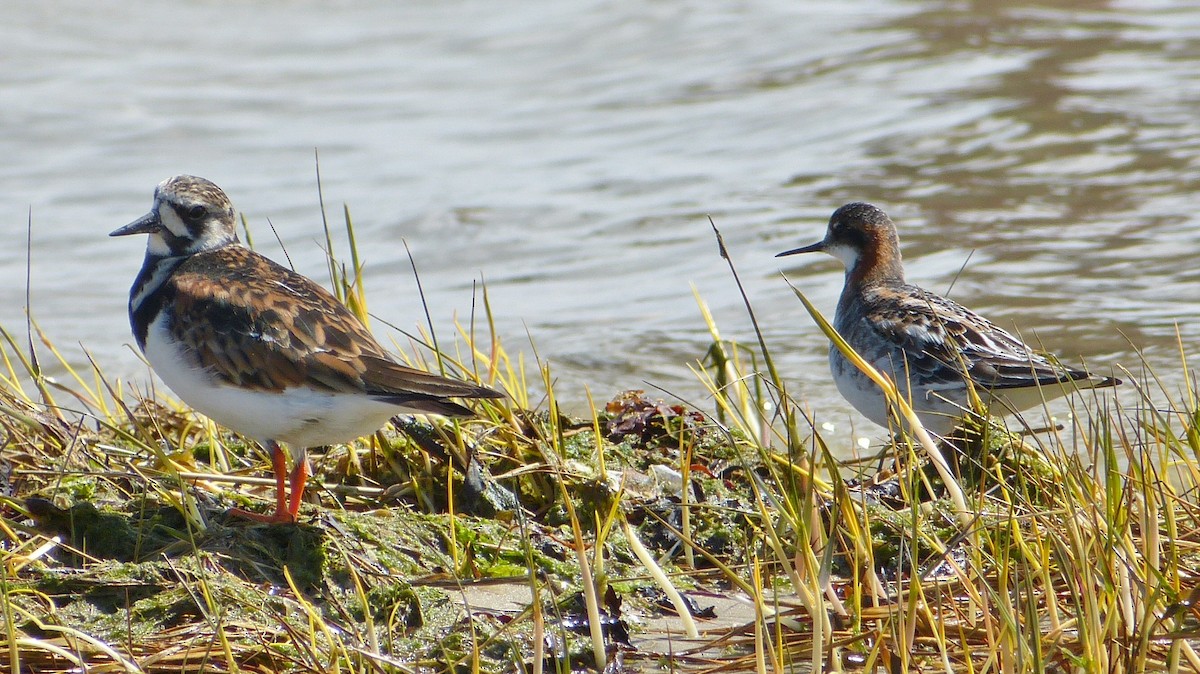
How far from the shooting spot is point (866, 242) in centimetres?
718

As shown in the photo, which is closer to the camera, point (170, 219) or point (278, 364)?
point (278, 364)

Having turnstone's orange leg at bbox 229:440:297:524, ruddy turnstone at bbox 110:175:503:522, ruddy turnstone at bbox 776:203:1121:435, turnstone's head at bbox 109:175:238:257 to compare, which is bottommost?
ruddy turnstone at bbox 776:203:1121:435

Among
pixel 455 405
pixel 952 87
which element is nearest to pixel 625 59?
pixel 952 87

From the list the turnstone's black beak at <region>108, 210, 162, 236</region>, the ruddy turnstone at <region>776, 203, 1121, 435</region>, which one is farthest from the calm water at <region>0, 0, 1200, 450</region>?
the turnstone's black beak at <region>108, 210, 162, 236</region>

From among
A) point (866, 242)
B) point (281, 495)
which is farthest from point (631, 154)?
point (281, 495)

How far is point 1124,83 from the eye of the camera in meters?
13.6

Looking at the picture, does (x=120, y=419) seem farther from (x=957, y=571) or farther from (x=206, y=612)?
(x=957, y=571)

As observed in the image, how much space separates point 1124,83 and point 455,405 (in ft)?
36.5

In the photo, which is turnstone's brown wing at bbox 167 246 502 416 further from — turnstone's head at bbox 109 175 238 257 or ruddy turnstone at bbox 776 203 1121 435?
ruddy turnstone at bbox 776 203 1121 435

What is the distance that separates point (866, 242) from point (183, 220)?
3409mm

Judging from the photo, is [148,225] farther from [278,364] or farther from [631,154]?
[631,154]

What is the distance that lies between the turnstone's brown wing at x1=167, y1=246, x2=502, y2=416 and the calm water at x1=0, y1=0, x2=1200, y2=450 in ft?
10.0

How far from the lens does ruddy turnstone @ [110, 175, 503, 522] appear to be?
4.50 m

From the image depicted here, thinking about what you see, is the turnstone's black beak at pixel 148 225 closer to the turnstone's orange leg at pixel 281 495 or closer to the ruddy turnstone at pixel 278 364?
the ruddy turnstone at pixel 278 364
